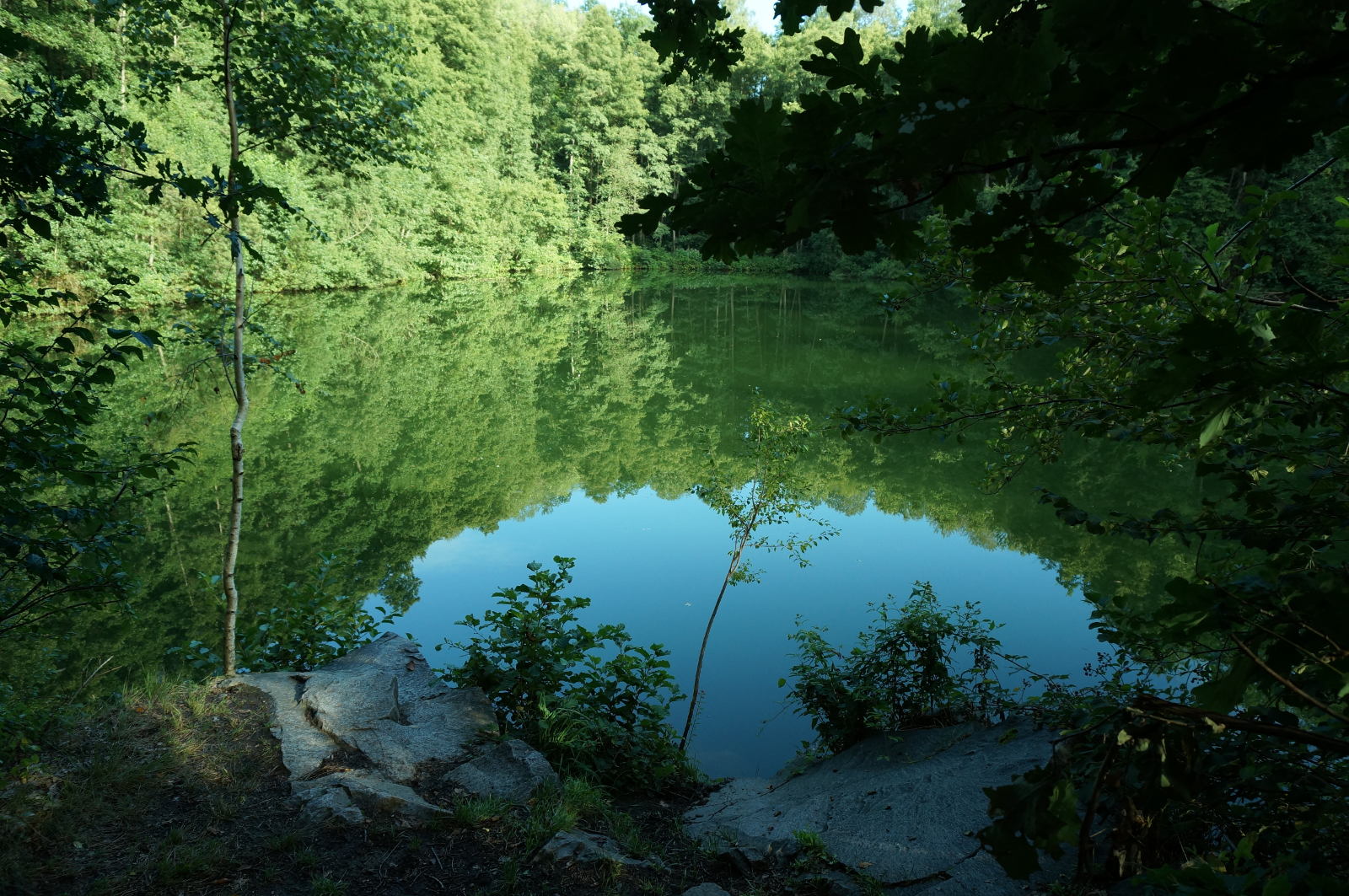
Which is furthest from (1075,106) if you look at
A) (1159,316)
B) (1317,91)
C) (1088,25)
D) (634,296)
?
(634,296)

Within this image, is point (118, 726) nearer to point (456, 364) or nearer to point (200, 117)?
point (456, 364)

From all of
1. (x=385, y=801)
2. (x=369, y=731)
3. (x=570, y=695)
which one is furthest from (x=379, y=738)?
(x=570, y=695)

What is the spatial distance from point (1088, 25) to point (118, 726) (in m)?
5.20

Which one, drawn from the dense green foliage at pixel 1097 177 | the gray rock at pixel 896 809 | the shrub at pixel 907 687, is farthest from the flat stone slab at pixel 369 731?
the dense green foliage at pixel 1097 177

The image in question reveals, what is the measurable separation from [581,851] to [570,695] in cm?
181

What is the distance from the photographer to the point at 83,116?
55.3 ft

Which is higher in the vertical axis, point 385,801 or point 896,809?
point 385,801

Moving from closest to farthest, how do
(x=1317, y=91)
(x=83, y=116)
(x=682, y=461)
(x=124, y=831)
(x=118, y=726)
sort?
(x=1317, y=91) < (x=124, y=831) < (x=118, y=726) < (x=682, y=461) < (x=83, y=116)

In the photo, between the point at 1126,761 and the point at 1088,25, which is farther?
the point at 1126,761

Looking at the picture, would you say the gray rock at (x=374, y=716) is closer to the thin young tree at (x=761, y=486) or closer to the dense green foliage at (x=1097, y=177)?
the thin young tree at (x=761, y=486)

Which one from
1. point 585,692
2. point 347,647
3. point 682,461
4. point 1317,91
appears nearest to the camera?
point 1317,91

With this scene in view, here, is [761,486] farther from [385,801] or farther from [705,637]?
[385,801]

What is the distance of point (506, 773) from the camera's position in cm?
414

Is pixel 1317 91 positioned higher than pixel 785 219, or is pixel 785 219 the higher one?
pixel 1317 91
